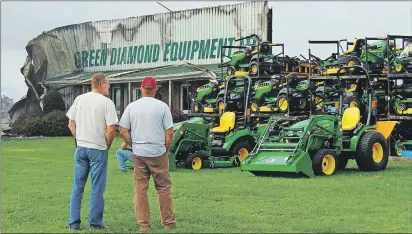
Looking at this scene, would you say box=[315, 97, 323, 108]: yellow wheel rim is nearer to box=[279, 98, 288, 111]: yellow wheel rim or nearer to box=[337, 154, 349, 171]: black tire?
box=[279, 98, 288, 111]: yellow wheel rim

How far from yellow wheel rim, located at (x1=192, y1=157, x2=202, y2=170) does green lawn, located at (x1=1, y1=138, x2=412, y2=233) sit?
818mm

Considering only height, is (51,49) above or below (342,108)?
above

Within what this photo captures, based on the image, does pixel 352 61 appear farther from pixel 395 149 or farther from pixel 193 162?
pixel 193 162

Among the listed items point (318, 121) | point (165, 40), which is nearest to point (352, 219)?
point (318, 121)

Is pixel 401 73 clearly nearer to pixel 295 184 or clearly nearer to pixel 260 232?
pixel 295 184

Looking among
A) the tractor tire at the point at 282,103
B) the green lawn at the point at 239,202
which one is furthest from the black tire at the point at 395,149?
the green lawn at the point at 239,202

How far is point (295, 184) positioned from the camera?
1279 centimetres

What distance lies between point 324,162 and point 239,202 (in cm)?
459

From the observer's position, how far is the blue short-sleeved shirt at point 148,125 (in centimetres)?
831

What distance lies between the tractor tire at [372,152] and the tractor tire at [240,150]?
3325 mm

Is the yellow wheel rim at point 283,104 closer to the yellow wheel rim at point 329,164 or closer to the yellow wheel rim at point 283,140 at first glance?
the yellow wheel rim at point 283,140

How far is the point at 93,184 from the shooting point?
8344mm

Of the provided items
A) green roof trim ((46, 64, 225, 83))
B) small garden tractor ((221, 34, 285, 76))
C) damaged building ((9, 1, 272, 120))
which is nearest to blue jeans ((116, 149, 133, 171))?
small garden tractor ((221, 34, 285, 76))

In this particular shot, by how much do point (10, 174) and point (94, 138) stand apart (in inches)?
300
